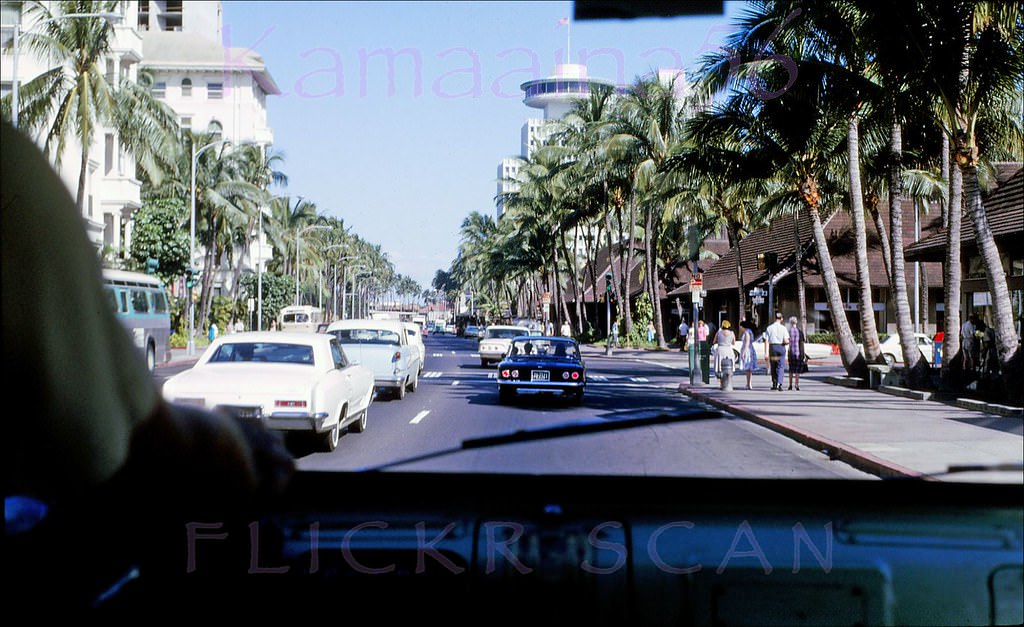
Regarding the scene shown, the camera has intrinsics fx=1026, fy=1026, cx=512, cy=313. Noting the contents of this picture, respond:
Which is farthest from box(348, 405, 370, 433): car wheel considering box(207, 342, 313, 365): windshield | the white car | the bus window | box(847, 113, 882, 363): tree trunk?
box(847, 113, 882, 363): tree trunk

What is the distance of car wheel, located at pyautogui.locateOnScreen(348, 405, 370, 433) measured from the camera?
8.09 ft

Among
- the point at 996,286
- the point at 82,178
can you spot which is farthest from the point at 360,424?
the point at 996,286

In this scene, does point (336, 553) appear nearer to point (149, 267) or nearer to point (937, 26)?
point (149, 267)

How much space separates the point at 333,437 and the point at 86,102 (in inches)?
33.3

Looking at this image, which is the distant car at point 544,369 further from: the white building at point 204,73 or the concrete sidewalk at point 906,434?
the white building at point 204,73

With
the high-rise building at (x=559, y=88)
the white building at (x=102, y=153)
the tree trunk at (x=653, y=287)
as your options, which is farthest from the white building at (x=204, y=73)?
the tree trunk at (x=653, y=287)

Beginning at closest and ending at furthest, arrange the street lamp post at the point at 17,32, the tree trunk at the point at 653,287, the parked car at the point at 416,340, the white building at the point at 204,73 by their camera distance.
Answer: the street lamp post at the point at 17,32 < the white building at the point at 204,73 < the parked car at the point at 416,340 < the tree trunk at the point at 653,287

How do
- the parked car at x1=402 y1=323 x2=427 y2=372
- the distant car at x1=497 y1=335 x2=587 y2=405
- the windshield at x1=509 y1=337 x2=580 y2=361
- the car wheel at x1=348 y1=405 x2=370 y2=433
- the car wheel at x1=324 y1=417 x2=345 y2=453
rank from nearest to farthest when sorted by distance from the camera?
the car wheel at x1=324 y1=417 x2=345 y2=453 → the car wheel at x1=348 y1=405 x2=370 y2=433 → the distant car at x1=497 y1=335 x2=587 y2=405 → the windshield at x1=509 y1=337 x2=580 y2=361 → the parked car at x1=402 y1=323 x2=427 y2=372

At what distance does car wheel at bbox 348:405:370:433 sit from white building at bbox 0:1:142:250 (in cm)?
75

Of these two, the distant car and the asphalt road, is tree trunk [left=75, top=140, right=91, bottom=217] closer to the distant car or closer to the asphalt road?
the asphalt road

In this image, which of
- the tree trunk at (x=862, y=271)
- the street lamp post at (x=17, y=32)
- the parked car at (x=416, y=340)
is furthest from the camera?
the tree trunk at (x=862, y=271)

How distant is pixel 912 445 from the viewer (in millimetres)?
2162

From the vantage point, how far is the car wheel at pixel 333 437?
2.12 metres

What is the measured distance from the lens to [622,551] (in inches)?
71.3
